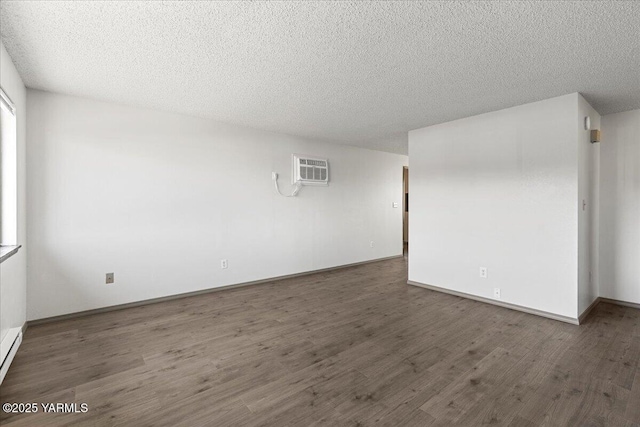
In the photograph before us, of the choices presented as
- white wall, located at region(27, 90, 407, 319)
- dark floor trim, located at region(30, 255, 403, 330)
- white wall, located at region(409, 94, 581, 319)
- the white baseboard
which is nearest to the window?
white wall, located at region(27, 90, 407, 319)

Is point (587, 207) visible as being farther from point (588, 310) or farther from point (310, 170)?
point (310, 170)

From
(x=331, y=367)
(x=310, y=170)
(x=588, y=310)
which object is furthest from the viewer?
(x=310, y=170)


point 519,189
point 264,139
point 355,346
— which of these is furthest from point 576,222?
point 264,139

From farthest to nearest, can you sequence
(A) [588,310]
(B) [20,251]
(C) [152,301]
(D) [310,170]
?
(D) [310,170] → (C) [152,301] → (A) [588,310] → (B) [20,251]

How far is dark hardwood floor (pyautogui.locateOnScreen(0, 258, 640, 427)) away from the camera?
167cm

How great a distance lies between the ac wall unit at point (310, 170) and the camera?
4793 mm

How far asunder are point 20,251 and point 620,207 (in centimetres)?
648

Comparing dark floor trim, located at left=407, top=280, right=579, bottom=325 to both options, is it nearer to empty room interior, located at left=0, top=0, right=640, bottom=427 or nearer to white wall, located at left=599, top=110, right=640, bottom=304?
empty room interior, located at left=0, top=0, right=640, bottom=427

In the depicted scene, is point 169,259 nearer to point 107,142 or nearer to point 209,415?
point 107,142

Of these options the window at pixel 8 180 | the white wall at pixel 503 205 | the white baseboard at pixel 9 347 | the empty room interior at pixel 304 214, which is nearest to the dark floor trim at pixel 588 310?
the empty room interior at pixel 304 214

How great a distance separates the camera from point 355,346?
2.46 metres

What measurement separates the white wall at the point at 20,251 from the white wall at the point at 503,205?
436 cm

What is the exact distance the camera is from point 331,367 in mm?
2139

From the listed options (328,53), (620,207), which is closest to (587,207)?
(620,207)
